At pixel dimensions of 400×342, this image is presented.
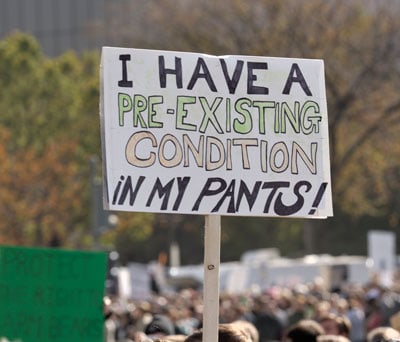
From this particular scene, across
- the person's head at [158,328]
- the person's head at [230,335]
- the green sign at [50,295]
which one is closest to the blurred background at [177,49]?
the person's head at [158,328]

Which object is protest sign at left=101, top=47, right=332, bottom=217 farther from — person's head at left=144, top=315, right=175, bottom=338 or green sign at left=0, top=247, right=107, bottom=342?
person's head at left=144, top=315, right=175, bottom=338

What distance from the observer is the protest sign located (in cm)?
656

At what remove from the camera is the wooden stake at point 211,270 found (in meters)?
6.59

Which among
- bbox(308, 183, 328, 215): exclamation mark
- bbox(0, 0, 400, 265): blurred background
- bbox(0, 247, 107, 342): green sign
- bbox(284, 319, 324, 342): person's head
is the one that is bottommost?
bbox(284, 319, 324, 342): person's head

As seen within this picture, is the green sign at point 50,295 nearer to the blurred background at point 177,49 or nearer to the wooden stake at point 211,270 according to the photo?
the wooden stake at point 211,270

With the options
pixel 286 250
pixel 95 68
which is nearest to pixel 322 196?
pixel 95 68

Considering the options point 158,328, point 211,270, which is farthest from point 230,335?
point 158,328

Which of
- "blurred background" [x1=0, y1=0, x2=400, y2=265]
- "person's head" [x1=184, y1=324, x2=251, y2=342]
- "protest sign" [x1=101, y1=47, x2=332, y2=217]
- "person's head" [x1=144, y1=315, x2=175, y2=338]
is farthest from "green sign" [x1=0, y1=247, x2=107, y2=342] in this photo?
"blurred background" [x1=0, y1=0, x2=400, y2=265]

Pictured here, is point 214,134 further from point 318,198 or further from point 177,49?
point 177,49

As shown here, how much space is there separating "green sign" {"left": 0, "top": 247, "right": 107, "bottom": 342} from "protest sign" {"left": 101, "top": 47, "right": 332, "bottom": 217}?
0.99m

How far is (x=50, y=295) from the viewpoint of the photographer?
7297mm

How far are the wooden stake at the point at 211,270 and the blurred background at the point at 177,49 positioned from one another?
16.5 meters

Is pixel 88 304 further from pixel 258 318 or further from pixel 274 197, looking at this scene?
pixel 258 318

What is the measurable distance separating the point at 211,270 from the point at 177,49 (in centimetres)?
3193
